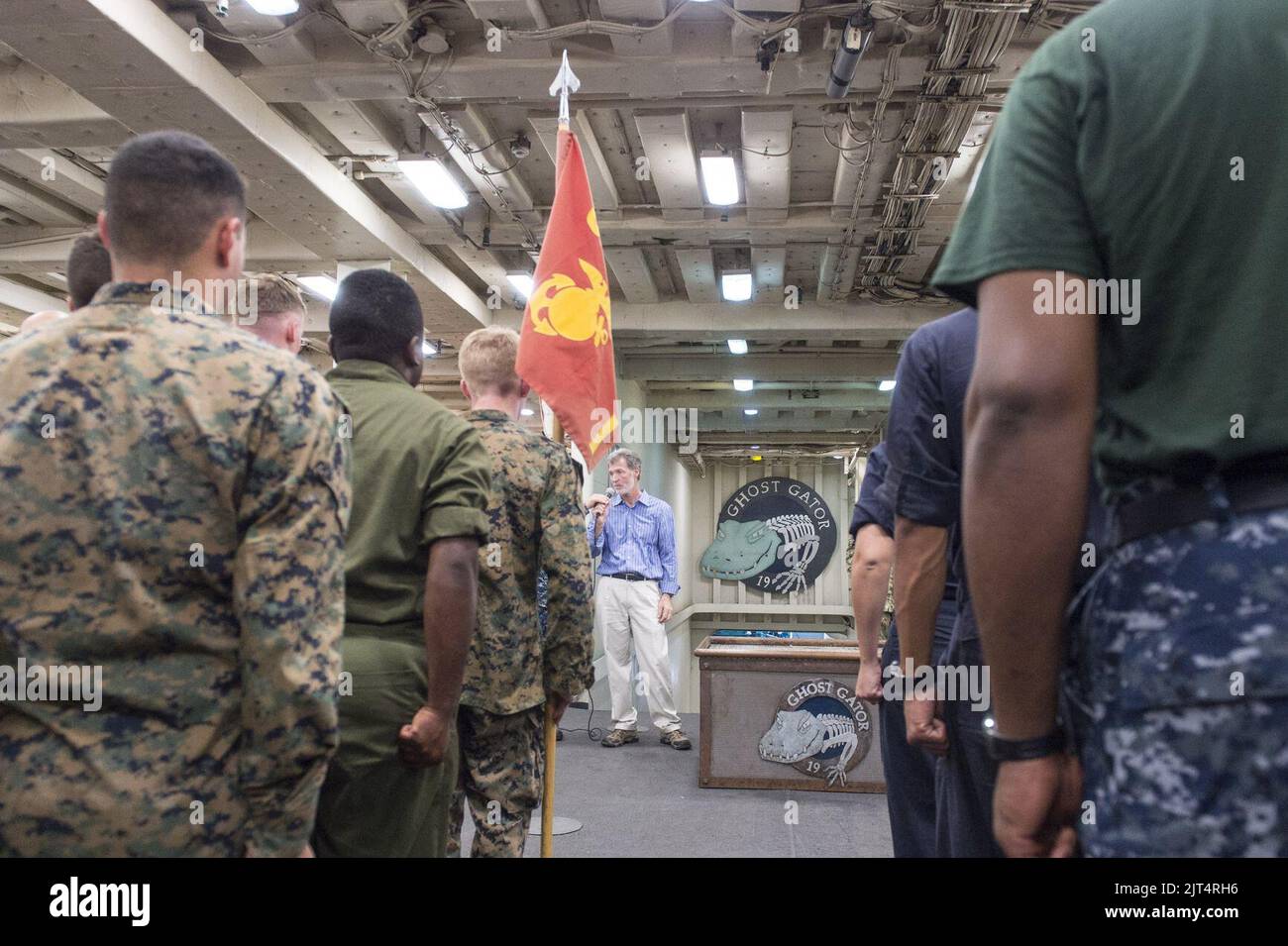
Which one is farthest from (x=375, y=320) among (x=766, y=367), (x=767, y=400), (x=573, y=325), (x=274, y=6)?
(x=767, y=400)

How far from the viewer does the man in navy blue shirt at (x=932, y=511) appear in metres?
1.62

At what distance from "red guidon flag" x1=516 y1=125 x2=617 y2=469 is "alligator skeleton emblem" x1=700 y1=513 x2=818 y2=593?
15.5 m

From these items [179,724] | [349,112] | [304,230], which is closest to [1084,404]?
[179,724]

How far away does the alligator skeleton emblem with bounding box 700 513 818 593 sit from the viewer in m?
18.7

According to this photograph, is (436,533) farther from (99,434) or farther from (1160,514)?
(1160,514)

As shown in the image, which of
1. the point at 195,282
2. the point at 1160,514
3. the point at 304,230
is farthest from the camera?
the point at 304,230

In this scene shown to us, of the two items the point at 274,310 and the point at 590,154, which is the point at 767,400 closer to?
the point at 590,154

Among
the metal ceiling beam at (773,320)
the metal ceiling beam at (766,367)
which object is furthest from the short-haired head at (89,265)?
the metal ceiling beam at (766,367)

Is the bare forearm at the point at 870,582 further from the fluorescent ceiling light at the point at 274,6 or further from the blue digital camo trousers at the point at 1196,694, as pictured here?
the fluorescent ceiling light at the point at 274,6

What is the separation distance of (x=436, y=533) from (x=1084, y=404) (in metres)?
1.27

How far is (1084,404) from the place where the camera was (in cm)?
81

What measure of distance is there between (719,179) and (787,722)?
3390 millimetres

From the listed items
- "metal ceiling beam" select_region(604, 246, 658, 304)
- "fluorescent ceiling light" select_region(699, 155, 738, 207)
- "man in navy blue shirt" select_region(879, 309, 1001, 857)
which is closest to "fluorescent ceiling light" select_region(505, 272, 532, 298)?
"metal ceiling beam" select_region(604, 246, 658, 304)

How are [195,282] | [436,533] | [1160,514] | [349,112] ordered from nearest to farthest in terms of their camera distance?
1. [1160,514]
2. [195,282]
3. [436,533]
4. [349,112]
